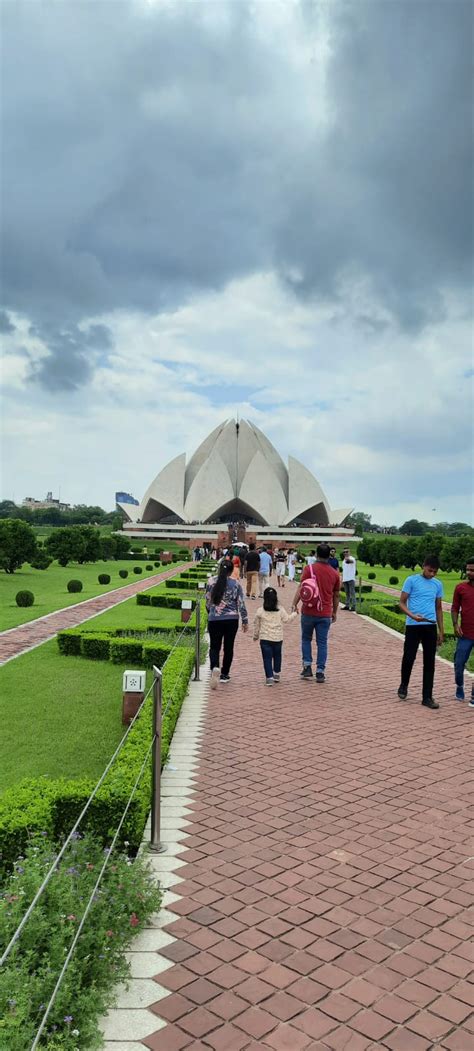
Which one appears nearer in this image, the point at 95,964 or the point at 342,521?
the point at 95,964

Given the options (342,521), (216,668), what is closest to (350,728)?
(216,668)

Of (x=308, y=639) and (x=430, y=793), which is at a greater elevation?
(x=308, y=639)

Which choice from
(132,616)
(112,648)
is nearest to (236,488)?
(132,616)

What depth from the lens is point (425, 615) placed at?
5562 mm

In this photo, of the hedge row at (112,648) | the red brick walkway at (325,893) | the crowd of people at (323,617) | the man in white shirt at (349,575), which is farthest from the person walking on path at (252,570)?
the red brick walkway at (325,893)

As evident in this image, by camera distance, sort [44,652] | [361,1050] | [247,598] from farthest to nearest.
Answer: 1. [247,598]
2. [44,652]
3. [361,1050]

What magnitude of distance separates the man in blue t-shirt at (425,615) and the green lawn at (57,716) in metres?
2.32

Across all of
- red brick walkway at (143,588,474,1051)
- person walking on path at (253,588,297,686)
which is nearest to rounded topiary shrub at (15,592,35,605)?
person walking on path at (253,588,297,686)

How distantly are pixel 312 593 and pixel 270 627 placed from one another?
0.46 meters

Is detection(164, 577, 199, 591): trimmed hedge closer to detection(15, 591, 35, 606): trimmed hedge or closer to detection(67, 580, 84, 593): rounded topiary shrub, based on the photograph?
detection(67, 580, 84, 593): rounded topiary shrub

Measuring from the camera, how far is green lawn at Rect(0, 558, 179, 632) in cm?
1190

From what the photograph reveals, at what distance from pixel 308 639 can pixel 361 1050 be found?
4609 mm

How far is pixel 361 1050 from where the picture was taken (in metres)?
1.86

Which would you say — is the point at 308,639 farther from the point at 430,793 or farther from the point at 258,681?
the point at 430,793
